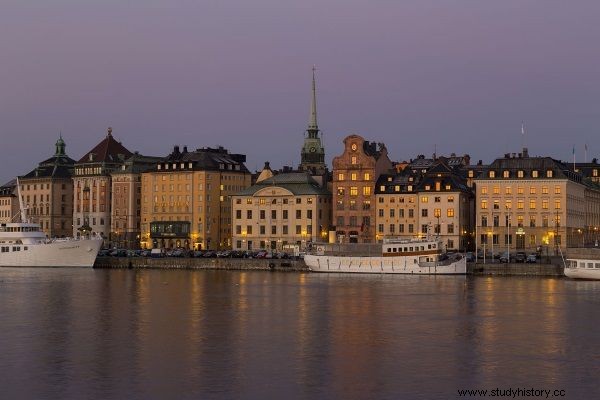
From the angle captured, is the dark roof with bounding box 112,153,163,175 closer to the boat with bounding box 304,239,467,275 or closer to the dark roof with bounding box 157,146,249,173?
the dark roof with bounding box 157,146,249,173

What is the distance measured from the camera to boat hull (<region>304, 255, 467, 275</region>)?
118938 mm

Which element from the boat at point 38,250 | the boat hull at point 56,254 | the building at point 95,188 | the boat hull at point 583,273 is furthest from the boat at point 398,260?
the building at point 95,188

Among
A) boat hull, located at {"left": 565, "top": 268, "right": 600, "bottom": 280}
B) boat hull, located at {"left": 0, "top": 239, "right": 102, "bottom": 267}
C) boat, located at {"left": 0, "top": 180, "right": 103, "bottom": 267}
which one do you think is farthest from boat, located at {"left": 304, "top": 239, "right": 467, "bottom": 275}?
boat, located at {"left": 0, "top": 180, "right": 103, "bottom": 267}

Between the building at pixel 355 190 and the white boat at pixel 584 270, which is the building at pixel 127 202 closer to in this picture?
the building at pixel 355 190

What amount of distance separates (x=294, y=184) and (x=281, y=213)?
4905mm

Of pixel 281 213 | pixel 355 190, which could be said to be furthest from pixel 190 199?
pixel 355 190

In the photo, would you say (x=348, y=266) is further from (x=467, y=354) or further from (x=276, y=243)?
(x=467, y=354)

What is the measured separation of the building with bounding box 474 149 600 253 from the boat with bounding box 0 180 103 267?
52.2 m

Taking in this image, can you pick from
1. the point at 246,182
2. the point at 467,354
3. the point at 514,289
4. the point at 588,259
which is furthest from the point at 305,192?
the point at 467,354

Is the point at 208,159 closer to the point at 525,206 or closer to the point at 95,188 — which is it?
the point at 95,188

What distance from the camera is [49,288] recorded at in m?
93.1

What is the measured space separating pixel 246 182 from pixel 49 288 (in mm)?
86413

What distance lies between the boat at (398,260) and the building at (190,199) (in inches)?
1841

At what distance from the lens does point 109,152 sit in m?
192
